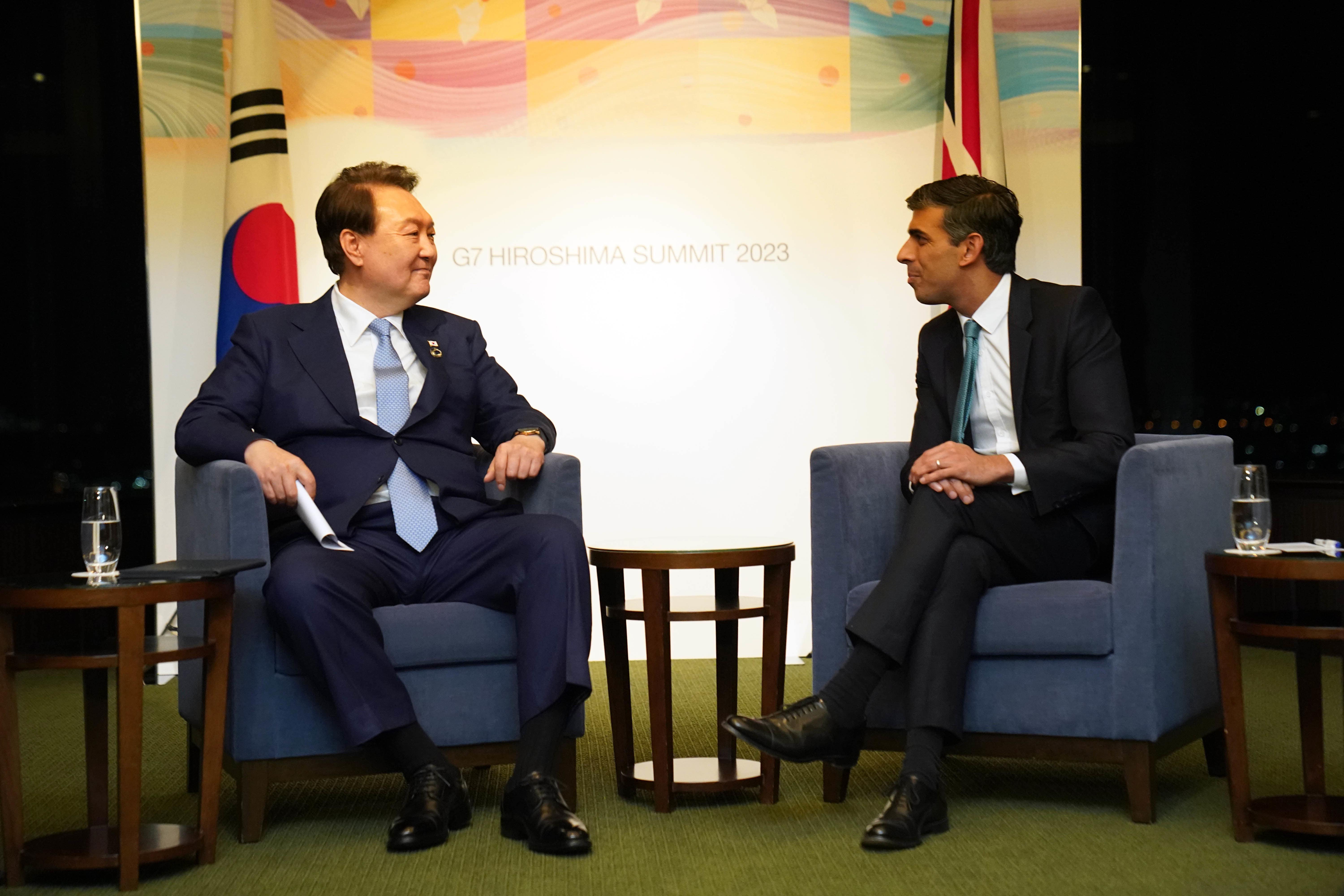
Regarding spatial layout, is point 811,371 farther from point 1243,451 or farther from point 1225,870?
point 1225,870

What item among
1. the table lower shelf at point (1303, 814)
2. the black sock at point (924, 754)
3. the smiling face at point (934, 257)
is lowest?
the table lower shelf at point (1303, 814)

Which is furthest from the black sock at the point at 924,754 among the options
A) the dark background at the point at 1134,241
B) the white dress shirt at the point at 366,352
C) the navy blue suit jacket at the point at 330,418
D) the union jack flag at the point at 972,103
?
the dark background at the point at 1134,241

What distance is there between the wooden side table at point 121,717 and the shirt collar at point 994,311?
63.8 inches

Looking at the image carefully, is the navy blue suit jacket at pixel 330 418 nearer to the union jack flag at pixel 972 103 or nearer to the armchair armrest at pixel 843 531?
the armchair armrest at pixel 843 531

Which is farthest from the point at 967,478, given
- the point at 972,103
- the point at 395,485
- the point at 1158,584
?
the point at 972,103

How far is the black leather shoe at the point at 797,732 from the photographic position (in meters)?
2.54

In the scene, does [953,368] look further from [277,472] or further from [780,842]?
[277,472]

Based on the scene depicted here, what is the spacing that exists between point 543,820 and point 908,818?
0.66 meters

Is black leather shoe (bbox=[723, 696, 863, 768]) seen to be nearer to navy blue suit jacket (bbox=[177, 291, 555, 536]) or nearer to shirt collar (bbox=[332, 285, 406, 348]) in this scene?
navy blue suit jacket (bbox=[177, 291, 555, 536])

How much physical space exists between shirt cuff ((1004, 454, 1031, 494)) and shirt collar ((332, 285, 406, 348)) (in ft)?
4.57

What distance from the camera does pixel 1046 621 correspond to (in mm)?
2648

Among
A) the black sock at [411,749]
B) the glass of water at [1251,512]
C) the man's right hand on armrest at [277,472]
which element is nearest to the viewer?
the glass of water at [1251,512]

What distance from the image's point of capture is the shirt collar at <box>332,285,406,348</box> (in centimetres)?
309

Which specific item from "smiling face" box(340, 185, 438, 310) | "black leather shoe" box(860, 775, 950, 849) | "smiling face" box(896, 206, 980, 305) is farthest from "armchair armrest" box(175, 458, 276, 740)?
"smiling face" box(896, 206, 980, 305)
